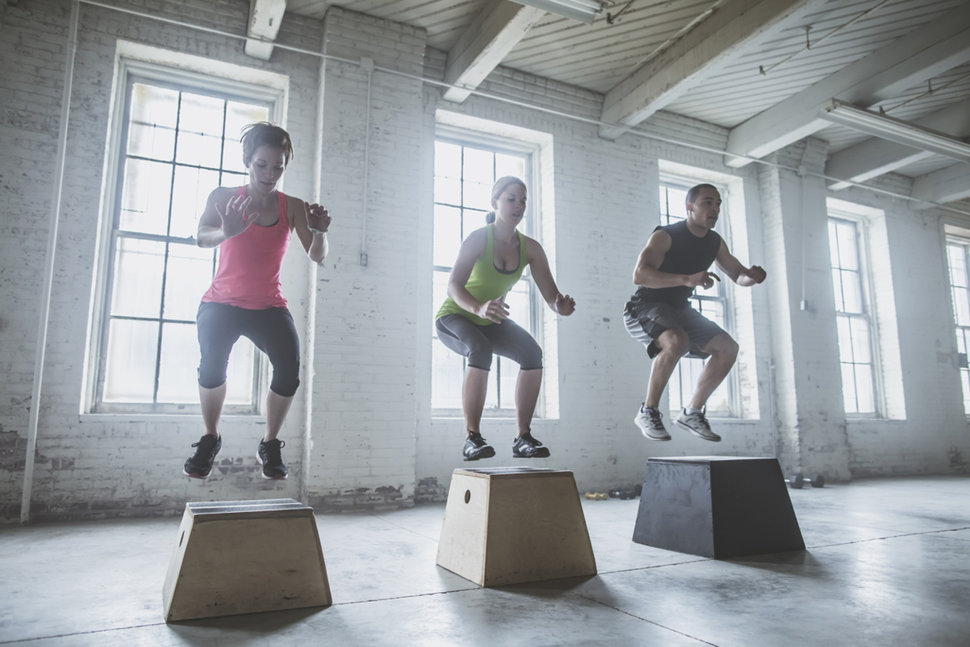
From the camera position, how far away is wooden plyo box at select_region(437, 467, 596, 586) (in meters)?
3.02

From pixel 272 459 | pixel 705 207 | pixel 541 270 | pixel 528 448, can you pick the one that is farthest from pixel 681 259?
pixel 272 459

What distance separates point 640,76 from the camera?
271 inches

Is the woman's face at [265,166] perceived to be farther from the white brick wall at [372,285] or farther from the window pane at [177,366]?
the window pane at [177,366]

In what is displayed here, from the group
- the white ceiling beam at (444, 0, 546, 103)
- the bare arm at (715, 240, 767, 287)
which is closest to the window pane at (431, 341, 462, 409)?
the white ceiling beam at (444, 0, 546, 103)

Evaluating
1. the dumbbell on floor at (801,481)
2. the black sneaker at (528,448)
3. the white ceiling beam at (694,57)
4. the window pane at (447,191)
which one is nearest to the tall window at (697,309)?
the dumbbell on floor at (801,481)

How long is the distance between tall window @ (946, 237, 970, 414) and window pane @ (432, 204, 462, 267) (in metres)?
8.12

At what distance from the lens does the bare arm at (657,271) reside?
150 inches

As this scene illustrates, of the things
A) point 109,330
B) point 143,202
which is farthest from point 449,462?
point 143,202

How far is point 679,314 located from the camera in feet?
13.4

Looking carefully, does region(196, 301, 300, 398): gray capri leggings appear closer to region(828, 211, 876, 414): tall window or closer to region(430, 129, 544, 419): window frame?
region(430, 129, 544, 419): window frame

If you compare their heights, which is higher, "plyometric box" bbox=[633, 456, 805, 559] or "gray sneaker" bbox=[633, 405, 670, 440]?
"gray sneaker" bbox=[633, 405, 670, 440]

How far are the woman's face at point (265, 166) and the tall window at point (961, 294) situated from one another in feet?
34.9

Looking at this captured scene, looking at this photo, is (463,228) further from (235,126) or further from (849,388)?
(849,388)

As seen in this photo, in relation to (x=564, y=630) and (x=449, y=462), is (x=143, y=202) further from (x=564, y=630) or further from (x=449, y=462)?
(x=564, y=630)
